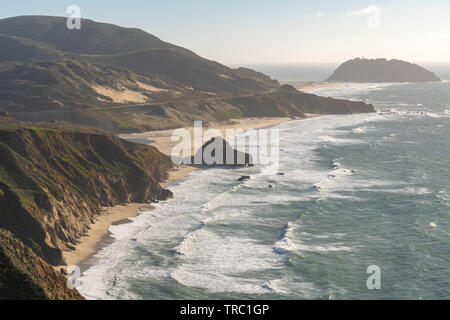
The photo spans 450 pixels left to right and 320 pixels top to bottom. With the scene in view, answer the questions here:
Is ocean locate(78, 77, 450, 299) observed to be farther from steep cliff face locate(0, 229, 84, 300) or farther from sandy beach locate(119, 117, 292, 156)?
sandy beach locate(119, 117, 292, 156)

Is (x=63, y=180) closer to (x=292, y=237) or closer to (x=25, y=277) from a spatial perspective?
(x=292, y=237)

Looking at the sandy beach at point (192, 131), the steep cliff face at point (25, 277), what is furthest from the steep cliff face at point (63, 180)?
the sandy beach at point (192, 131)

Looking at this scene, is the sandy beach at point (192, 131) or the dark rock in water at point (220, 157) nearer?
the dark rock in water at point (220, 157)

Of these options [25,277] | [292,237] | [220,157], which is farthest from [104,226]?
[220,157]

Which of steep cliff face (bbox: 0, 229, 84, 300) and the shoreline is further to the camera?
the shoreline

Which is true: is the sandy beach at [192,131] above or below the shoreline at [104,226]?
above

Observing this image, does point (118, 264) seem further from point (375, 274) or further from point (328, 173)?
point (328, 173)

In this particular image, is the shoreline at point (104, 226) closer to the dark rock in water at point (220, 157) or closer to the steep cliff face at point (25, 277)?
the dark rock in water at point (220, 157)

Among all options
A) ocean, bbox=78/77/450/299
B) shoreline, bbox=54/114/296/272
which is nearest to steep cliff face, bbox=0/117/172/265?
shoreline, bbox=54/114/296/272
